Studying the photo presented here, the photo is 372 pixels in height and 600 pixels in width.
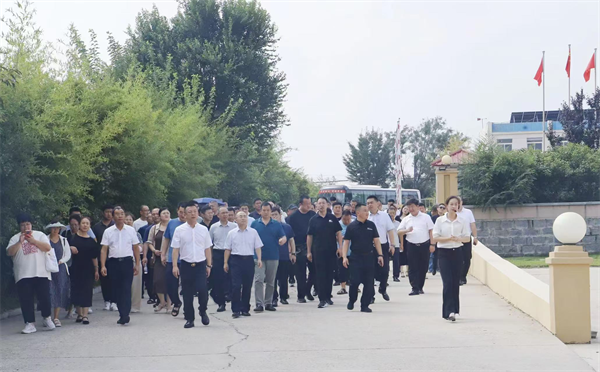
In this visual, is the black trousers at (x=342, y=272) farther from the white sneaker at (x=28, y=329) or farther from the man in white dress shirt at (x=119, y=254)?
the white sneaker at (x=28, y=329)

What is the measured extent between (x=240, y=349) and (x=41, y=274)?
3643 millimetres

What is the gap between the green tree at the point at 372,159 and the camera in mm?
91750

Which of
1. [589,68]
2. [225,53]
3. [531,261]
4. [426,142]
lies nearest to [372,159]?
[426,142]

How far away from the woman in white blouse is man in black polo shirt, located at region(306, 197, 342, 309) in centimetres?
242

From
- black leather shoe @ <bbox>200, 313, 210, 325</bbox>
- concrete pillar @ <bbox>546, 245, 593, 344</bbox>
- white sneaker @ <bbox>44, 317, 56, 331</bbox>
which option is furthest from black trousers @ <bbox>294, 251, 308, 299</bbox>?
concrete pillar @ <bbox>546, 245, 593, 344</bbox>

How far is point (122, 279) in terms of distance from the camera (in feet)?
39.9

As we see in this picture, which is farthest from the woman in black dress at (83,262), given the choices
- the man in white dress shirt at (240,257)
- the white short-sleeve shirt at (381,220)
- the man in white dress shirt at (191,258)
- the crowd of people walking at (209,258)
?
the white short-sleeve shirt at (381,220)

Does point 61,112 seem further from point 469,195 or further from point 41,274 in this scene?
point 469,195

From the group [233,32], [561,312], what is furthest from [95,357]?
[233,32]

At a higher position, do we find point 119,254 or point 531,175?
point 531,175

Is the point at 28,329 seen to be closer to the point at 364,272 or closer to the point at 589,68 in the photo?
the point at 364,272

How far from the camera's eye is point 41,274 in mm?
11422

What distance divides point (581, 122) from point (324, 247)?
3204 cm

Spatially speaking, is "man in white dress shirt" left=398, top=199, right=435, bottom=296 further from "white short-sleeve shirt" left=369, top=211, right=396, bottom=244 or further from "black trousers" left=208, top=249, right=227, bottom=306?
"black trousers" left=208, top=249, right=227, bottom=306
